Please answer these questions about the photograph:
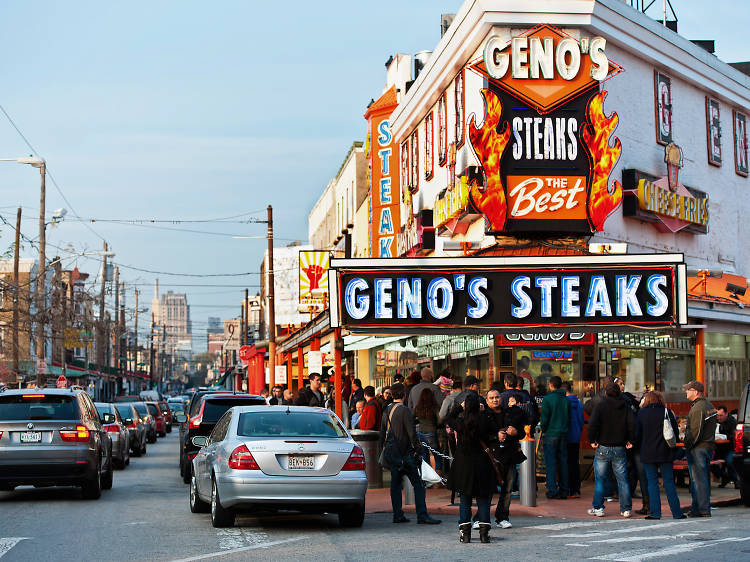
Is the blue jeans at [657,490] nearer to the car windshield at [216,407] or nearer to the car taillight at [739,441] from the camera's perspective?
the car taillight at [739,441]

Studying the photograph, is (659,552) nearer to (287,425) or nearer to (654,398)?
(654,398)

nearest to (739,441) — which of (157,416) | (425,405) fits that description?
(425,405)

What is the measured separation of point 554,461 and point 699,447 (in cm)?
283

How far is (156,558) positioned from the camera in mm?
10875

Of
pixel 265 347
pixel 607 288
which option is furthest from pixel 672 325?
pixel 265 347

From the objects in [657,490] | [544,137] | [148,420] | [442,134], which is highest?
[442,134]

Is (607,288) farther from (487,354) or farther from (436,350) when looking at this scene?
(436,350)

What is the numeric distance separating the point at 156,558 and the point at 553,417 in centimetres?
850

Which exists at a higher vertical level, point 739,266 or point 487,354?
point 739,266

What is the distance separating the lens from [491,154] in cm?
2288

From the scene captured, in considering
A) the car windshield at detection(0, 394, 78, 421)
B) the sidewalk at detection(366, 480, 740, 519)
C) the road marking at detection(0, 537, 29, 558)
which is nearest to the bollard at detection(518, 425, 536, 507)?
the sidewalk at detection(366, 480, 740, 519)

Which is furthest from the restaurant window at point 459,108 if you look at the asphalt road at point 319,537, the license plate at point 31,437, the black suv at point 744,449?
the license plate at point 31,437

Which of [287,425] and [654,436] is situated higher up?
[287,425]

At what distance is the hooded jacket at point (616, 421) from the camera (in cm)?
1506
